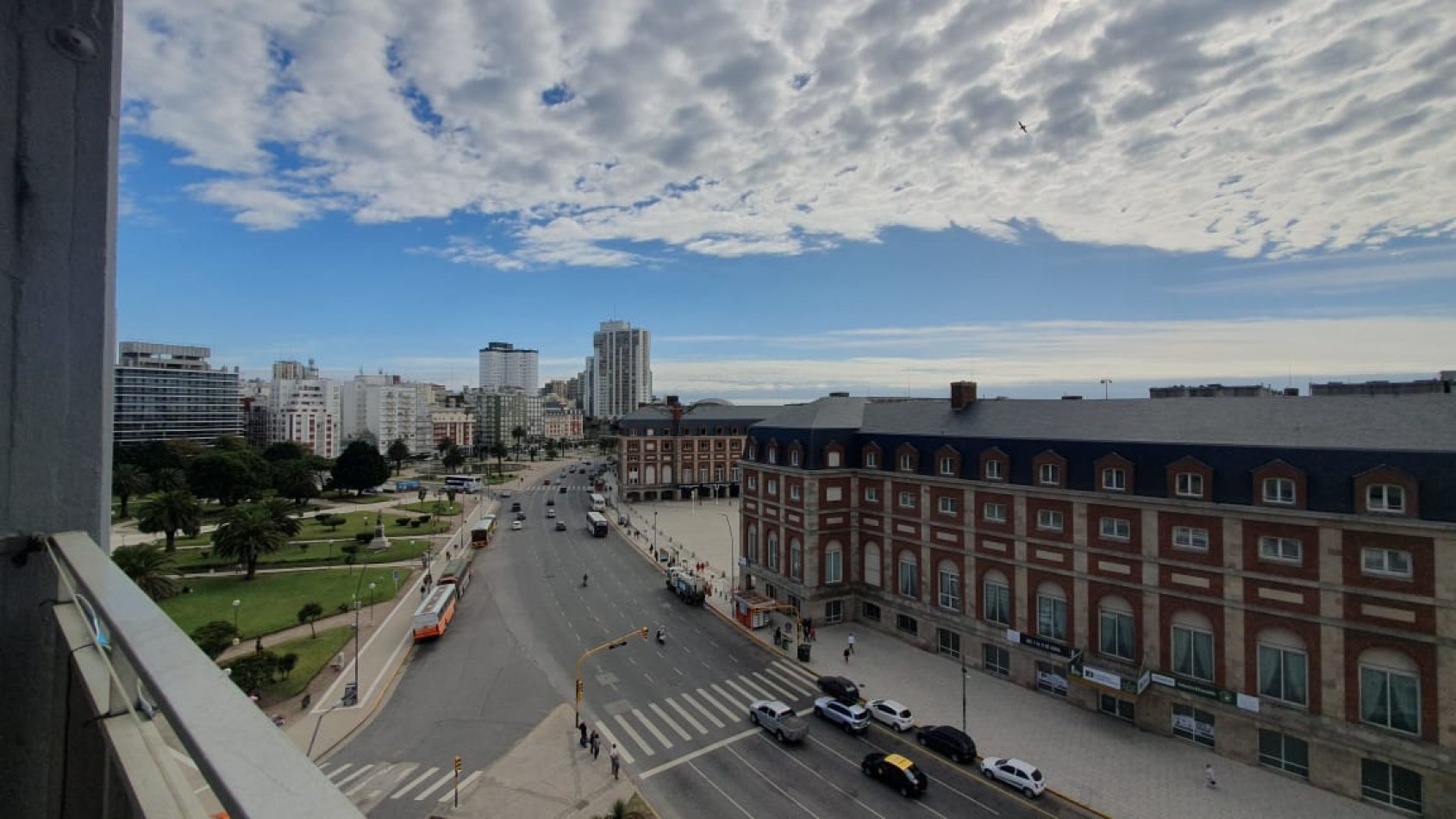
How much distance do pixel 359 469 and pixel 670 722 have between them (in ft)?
293

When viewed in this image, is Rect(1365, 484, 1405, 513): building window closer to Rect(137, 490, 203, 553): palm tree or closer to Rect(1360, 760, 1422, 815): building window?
Rect(1360, 760, 1422, 815): building window

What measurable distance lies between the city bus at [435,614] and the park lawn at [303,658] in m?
4.45

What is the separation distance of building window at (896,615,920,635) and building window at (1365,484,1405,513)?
2244 cm

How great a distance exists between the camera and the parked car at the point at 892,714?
30.7 meters

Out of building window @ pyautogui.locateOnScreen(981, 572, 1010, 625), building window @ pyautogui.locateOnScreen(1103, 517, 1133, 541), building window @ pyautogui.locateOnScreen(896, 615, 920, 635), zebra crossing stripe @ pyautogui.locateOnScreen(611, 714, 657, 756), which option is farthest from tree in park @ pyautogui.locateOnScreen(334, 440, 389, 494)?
building window @ pyautogui.locateOnScreen(1103, 517, 1133, 541)

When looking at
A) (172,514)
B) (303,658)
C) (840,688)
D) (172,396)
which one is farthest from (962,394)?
(172,396)

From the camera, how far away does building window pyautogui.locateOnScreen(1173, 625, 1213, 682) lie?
29.4 metres

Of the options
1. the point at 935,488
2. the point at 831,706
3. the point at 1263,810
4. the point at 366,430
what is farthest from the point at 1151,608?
the point at 366,430

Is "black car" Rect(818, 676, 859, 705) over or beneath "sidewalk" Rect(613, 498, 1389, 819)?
over

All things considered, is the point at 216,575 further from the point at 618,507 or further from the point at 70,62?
the point at 70,62

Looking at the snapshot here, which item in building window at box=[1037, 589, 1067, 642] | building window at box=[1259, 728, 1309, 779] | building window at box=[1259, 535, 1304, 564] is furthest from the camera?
building window at box=[1037, 589, 1067, 642]

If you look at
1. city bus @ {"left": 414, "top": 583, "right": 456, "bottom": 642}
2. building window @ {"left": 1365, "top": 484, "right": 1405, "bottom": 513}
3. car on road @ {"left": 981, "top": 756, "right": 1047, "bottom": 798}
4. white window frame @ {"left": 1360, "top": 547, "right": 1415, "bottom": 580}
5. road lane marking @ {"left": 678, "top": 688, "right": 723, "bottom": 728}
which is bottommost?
road lane marking @ {"left": 678, "top": 688, "right": 723, "bottom": 728}

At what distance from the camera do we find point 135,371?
142125 mm

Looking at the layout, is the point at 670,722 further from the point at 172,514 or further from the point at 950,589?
the point at 172,514
